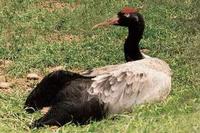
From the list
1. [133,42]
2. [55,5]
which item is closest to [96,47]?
[133,42]

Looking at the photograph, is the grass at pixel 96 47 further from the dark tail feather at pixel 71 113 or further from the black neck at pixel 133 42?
the black neck at pixel 133 42

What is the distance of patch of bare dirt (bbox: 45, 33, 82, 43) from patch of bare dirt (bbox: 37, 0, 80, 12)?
158cm

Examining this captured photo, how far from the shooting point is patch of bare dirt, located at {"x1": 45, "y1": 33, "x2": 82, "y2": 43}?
12.7 m

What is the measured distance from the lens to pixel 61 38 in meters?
12.8

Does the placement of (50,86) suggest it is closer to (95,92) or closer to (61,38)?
(95,92)

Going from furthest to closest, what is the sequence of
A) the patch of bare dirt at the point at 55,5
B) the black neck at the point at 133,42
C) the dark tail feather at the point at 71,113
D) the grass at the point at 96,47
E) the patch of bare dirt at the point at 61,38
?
the patch of bare dirt at the point at 55,5 < the patch of bare dirt at the point at 61,38 < the black neck at the point at 133,42 < the dark tail feather at the point at 71,113 < the grass at the point at 96,47

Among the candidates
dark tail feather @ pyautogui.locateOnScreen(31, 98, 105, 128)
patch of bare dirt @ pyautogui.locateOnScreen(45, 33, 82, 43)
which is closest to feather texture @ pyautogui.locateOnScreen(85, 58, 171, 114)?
dark tail feather @ pyautogui.locateOnScreen(31, 98, 105, 128)

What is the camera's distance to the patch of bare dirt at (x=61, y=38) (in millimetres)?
12664

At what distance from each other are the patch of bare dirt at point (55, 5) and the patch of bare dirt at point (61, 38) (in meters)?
1.58

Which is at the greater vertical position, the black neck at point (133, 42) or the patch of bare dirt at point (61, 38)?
the black neck at point (133, 42)

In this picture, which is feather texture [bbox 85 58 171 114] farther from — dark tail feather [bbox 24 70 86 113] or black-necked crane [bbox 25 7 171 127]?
dark tail feather [bbox 24 70 86 113]

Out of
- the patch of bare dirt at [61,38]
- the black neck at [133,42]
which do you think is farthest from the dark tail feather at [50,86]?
the patch of bare dirt at [61,38]

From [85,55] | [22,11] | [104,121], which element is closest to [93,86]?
[104,121]

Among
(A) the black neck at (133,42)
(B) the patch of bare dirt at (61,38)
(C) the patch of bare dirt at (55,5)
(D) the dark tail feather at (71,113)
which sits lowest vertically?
(B) the patch of bare dirt at (61,38)
